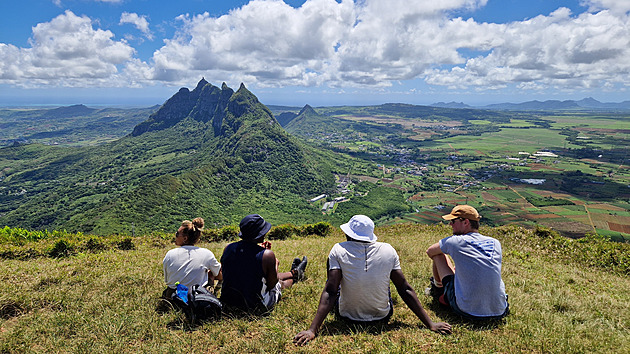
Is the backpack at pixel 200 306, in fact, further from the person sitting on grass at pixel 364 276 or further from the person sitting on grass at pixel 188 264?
the person sitting on grass at pixel 364 276

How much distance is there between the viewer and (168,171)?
6043 inches

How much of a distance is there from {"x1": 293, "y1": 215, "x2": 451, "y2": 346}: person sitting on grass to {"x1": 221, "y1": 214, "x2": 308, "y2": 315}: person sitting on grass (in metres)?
1.22

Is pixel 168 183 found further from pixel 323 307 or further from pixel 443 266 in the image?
pixel 443 266

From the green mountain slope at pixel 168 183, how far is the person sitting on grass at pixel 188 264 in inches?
2392

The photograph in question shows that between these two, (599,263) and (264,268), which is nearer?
(264,268)

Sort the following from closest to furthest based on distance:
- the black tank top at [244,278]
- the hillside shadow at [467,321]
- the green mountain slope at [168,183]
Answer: the hillside shadow at [467,321], the black tank top at [244,278], the green mountain slope at [168,183]

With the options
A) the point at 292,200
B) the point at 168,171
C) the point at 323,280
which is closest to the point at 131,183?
the point at 168,171

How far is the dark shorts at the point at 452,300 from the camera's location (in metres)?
4.40

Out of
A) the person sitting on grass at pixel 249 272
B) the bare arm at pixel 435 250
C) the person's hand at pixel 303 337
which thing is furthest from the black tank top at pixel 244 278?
the bare arm at pixel 435 250

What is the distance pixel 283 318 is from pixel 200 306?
4.63 feet

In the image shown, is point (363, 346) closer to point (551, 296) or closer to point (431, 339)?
point (431, 339)

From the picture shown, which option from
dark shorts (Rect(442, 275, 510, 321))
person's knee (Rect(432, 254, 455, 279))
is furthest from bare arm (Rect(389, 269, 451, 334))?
person's knee (Rect(432, 254, 455, 279))

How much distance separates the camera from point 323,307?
4.02 m

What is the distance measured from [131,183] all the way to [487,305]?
164m
